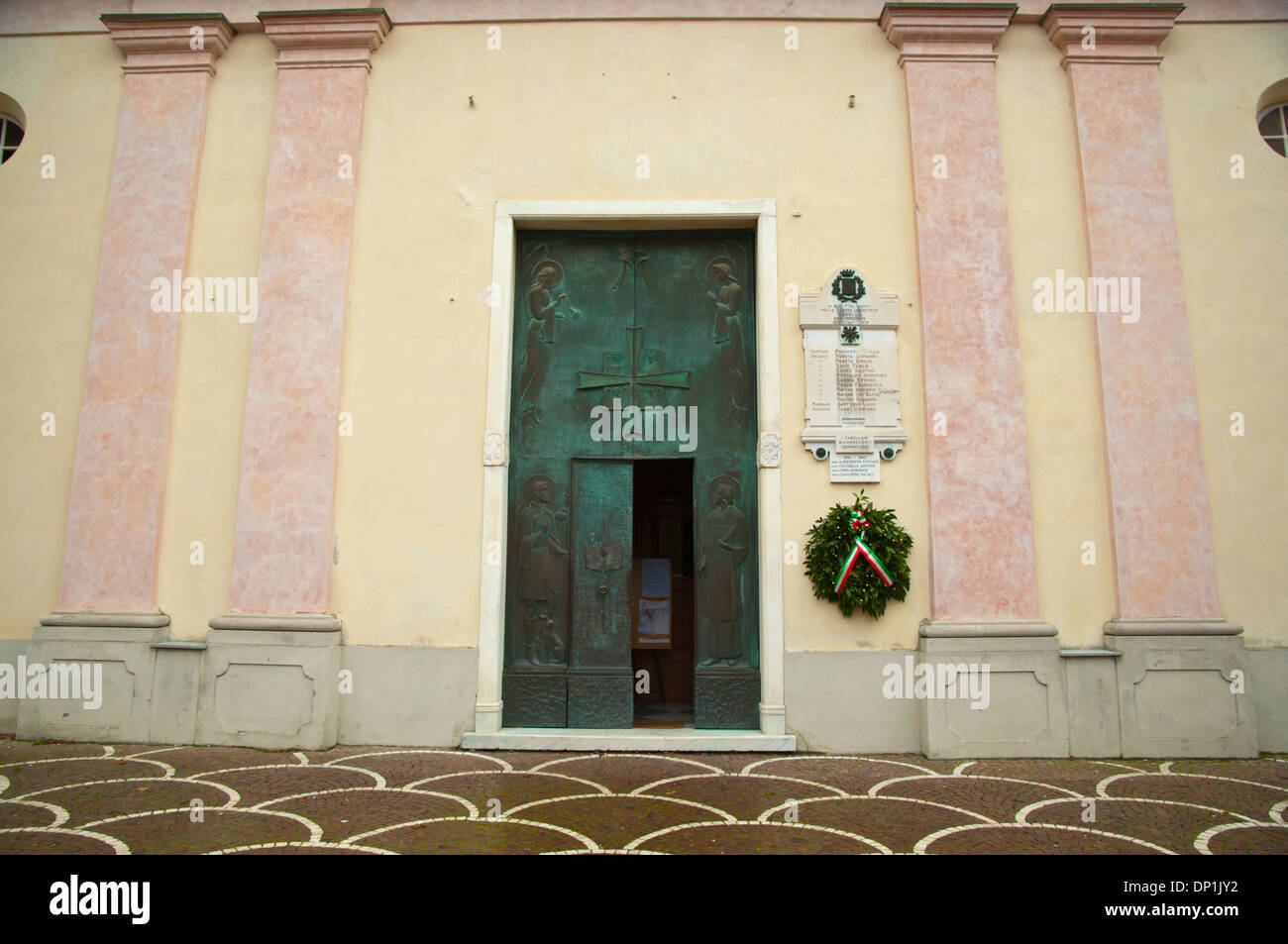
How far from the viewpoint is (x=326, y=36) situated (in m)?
7.20

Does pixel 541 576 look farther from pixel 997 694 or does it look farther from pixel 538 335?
pixel 997 694

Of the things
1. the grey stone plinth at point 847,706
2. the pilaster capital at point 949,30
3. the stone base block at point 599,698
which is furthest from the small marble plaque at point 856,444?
the pilaster capital at point 949,30

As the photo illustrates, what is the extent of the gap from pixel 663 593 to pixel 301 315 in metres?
4.28

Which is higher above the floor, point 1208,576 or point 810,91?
point 810,91

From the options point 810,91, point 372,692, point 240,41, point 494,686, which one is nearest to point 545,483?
point 494,686

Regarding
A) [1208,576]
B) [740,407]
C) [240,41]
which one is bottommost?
[1208,576]

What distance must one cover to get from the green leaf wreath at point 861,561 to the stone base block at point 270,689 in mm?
3887

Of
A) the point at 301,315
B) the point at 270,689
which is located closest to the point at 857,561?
the point at 270,689

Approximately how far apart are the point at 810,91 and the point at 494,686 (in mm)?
5765

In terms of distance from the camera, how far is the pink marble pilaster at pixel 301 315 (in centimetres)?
660

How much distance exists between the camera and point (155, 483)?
6.77 m

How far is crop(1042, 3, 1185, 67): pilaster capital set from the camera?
7.02 m

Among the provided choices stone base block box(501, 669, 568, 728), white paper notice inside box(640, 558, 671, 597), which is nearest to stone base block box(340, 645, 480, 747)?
Result: stone base block box(501, 669, 568, 728)

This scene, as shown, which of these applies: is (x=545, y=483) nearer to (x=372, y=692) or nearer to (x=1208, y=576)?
(x=372, y=692)
